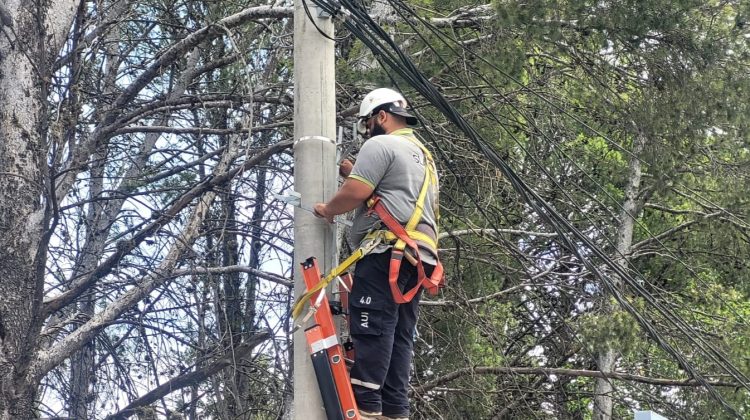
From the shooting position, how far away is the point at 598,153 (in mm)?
13062

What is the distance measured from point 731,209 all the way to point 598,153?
314 cm

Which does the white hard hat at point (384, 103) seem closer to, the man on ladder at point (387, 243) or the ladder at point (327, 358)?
the man on ladder at point (387, 243)

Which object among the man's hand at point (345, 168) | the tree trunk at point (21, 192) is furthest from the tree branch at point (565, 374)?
the man's hand at point (345, 168)

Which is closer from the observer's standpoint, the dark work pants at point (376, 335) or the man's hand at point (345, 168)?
the dark work pants at point (376, 335)

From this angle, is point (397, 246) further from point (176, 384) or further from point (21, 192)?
point (176, 384)

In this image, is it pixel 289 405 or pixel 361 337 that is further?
pixel 289 405

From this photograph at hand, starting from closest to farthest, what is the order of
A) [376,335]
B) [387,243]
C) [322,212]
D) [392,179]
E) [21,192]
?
[322,212] < [376,335] < [387,243] < [392,179] < [21,192]

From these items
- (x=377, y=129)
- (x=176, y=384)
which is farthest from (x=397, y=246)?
(x=176, y=384)

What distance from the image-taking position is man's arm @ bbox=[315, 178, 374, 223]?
157 inches

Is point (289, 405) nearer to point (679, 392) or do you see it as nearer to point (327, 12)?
point (327, 12)

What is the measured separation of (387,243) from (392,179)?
0.31 meters

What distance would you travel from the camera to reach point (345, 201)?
4.00m

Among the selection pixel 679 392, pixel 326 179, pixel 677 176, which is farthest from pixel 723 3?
pixel 326 179

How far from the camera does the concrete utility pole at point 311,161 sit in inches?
157
